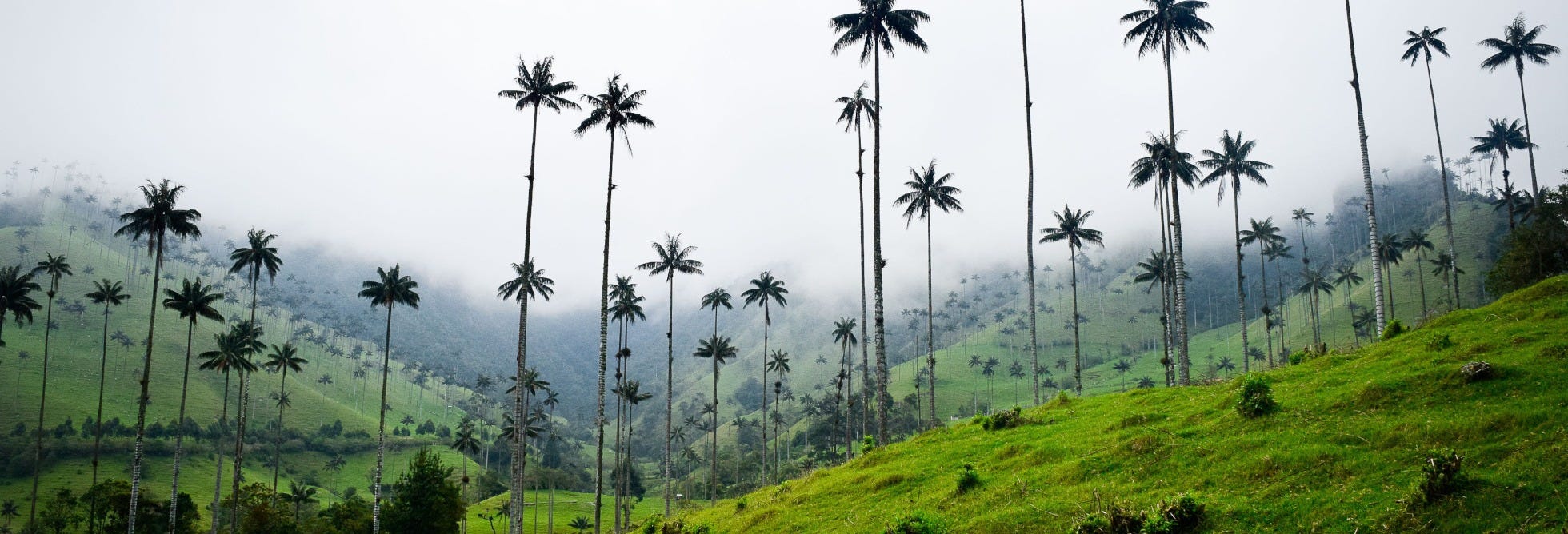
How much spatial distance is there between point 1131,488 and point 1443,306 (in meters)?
152

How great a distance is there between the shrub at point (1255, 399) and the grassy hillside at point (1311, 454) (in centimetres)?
28

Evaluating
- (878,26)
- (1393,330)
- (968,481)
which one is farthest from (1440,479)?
(878,26)

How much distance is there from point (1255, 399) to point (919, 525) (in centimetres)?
970

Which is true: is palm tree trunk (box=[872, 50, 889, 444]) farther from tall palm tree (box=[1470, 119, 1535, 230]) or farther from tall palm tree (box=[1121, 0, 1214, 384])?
tall palm tree (box=[1470, 119, 1535, 230])

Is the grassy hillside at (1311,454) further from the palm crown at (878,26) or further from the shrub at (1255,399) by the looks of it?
the palm crown at (878,26)

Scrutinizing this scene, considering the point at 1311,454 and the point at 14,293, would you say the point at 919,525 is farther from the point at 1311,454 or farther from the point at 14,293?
the point at 14,293

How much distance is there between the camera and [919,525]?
19125 millimetres

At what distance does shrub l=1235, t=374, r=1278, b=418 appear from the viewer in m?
20.0

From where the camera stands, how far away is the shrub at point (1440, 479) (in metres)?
12.6

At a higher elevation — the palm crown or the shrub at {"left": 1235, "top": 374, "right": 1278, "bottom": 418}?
the palm crown

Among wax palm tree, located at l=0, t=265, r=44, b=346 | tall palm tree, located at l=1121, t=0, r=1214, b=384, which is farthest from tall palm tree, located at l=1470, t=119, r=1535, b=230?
wax palm tree, located at l=0, t=265, r=44, b=346

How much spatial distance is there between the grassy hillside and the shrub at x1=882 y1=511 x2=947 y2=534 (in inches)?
25.7

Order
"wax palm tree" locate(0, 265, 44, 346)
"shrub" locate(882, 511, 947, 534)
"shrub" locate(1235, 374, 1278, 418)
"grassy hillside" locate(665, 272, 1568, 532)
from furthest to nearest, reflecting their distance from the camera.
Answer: "wax palm tree" locate(0, 265, 44, 346) → "shrub" locate(1235, 374, 1278, 418) → "shrub" locate(882, 511, 947, 534) → "grassy hillside" locate(665, 272, 1568, 532)

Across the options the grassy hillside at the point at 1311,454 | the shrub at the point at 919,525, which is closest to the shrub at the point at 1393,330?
the grassy hillside at the point at 1311,454
